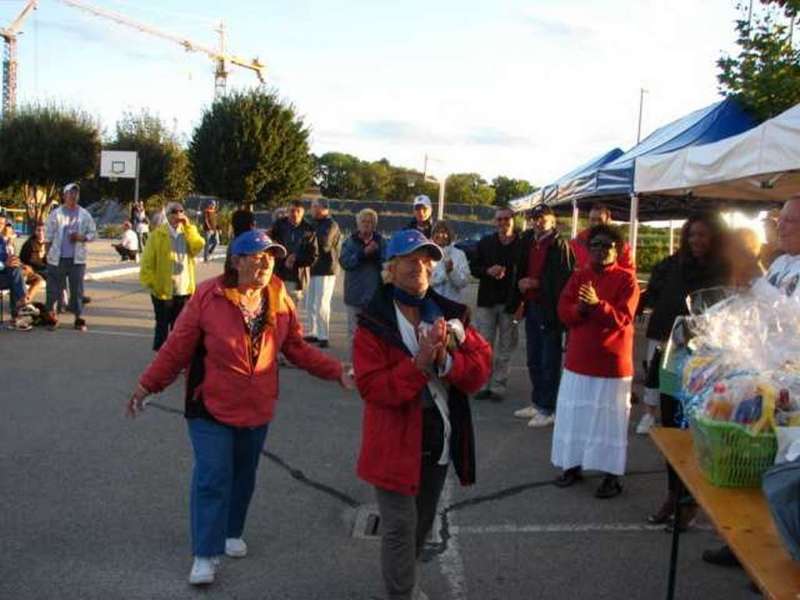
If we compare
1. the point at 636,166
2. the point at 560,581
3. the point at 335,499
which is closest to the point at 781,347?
the point at 560,581

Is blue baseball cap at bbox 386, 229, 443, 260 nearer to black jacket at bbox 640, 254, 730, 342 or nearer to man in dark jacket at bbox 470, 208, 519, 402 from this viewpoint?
black jacket at bbox 640, 254, 730, 342

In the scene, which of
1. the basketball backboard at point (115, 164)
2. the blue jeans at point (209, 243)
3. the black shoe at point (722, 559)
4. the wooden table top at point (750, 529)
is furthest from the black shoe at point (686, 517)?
the basketball backboard at point (115, 164)

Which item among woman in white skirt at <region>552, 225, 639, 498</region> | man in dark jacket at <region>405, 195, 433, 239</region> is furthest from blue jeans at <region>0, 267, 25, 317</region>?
woman in white skirt at <region>552, 225, 639, 498</region>

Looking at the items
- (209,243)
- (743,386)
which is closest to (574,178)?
(743,386)

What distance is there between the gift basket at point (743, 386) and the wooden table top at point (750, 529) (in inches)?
2.5

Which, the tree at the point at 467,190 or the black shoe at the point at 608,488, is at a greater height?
the tree at the point at 467,190

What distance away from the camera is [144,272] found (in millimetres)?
9070

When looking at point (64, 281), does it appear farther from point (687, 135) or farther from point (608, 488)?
point (608, 488)

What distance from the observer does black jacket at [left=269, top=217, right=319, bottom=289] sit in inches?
392

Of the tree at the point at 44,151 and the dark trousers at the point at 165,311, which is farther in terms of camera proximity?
the tree at the point at 44,151

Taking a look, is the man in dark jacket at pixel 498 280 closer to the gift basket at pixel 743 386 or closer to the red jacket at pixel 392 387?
the red jacket at pixel 392 387

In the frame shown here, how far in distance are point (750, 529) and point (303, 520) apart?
9.65 feet

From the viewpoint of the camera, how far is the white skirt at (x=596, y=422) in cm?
531

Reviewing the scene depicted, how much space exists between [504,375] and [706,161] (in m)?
2.92
